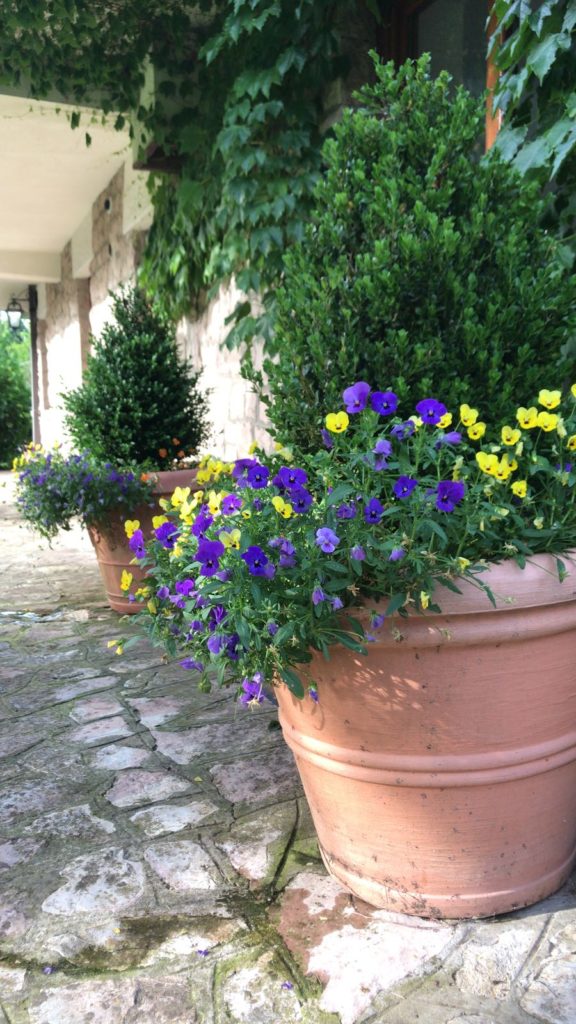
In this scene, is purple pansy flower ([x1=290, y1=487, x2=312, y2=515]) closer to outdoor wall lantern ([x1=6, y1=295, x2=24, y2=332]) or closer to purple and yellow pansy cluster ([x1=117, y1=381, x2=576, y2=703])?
Result: purple and yellow pansy cluster ([x1=117, y1=381, x2=576, y2=703])

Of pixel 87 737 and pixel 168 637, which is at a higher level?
pixel 168 637

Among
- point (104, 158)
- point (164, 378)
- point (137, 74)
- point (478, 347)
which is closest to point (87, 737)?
point (478, 347)

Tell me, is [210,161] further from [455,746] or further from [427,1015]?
[427,1015]

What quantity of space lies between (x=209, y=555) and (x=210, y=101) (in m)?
3.96

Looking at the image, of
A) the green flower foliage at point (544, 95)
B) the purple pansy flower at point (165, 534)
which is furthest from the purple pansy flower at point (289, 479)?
the green flower foliage at point (544, 95)

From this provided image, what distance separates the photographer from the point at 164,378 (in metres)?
4.05

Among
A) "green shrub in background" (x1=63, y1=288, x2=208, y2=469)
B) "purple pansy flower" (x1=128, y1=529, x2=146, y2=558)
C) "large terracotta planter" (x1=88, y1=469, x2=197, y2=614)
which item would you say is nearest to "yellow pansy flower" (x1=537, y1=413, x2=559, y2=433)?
"purple pansy flower" (x1=128, y1=529, x2=146, y2=558)

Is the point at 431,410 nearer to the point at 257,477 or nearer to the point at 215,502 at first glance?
the point at 257,477

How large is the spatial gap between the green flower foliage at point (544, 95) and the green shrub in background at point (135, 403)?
200cm

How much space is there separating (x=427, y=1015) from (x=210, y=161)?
13.6 feet

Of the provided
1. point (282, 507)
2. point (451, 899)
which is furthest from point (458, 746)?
point (282, 507)

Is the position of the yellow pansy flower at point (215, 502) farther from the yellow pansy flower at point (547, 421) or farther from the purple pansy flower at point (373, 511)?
the yellow pansy flower at point (547, 421)

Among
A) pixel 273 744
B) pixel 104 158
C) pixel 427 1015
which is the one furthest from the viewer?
pixel 104 158

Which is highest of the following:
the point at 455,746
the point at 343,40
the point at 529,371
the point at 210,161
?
the point at 343,40
